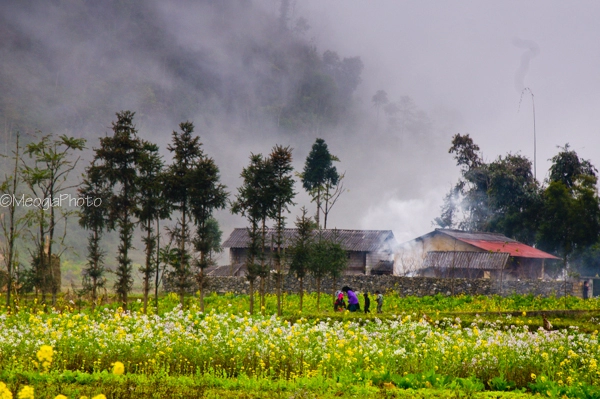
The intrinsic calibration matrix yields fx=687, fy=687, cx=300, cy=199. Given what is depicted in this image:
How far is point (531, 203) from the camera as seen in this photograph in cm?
6288

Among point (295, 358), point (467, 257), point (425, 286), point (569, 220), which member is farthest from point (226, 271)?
point (295, 358)

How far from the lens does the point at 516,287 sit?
133 feet

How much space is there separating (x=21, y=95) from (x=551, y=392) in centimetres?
14287

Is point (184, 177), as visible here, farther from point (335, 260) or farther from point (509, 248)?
point (509, 248)

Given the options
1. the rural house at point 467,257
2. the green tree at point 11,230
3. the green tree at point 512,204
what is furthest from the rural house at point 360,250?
the green tree at point 11,230

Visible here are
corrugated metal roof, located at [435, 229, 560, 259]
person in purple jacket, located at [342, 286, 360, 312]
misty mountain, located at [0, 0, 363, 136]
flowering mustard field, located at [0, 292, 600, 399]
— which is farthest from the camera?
misty mountain, located at [0, 0, 363, 136]

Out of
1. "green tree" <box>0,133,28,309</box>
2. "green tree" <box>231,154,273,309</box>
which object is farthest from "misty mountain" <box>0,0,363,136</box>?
"green tree" <box>231,154,273,309</box>

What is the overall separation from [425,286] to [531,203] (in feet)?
84.8

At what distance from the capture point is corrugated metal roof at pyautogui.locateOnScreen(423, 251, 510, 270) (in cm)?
4525

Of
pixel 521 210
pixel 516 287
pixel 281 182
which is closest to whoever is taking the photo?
pixel 281 182

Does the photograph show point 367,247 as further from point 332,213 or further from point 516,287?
point 332,213

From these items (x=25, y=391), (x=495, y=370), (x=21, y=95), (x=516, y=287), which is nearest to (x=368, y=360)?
(x=495, y=370)

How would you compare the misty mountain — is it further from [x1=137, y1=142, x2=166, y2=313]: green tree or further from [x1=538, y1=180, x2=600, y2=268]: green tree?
[x1=137, y1=142, x2=166, y2=313]: green tree

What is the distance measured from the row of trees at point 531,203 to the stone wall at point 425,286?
600 inches
